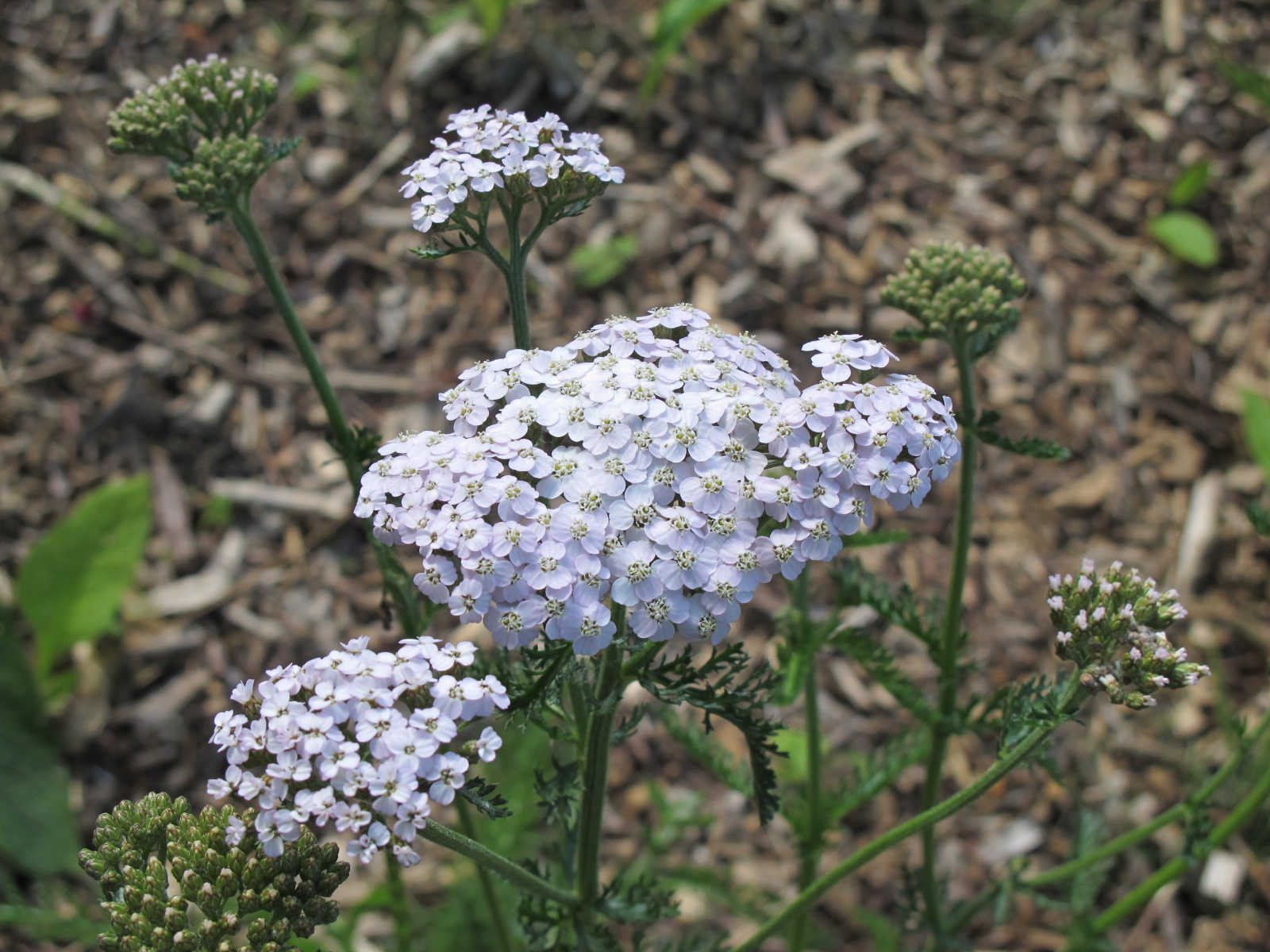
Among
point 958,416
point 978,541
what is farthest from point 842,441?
point 978,541

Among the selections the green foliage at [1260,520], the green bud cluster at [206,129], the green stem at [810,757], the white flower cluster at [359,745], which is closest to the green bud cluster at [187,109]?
the green bud cluster at [206,129]

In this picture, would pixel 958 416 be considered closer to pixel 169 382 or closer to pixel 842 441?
pixel 842 441

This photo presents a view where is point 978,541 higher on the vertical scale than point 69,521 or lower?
lower

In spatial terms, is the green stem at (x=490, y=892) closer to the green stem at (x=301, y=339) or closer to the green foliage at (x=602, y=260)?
the green stem at (x=301, y=339)

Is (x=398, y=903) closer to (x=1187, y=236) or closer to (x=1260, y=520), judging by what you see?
(x=1260, y=520)

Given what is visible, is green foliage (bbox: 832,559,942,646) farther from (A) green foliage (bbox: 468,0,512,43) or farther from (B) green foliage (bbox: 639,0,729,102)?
(A) green foliage (bbox: 468,0,512,43)

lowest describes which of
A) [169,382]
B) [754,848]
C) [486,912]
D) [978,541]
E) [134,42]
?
[754,848]
